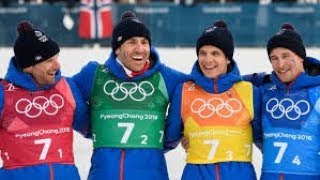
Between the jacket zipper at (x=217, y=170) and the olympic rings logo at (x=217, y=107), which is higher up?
the olympic rings logo at (x=217, y=107)

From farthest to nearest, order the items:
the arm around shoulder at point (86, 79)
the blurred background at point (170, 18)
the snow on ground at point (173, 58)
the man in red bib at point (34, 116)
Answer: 1. the blurred background at point (170, 18)
2. the snow on ground at point (173, 58)
3. the arm around shoulder at point (86, 79)
4. the man in red bib at point (34, 116)

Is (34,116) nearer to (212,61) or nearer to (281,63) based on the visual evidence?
(212,61)

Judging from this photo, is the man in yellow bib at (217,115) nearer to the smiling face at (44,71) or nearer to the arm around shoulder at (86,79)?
the arm around shoulder at (86,79)

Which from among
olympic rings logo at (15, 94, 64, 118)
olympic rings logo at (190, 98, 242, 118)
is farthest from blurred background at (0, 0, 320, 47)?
olympic rings logo at (15, 94, 64, 118)

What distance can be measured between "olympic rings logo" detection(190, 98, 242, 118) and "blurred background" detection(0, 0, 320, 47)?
182 inches

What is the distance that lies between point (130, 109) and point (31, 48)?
653 millimetres

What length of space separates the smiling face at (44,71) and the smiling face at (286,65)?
4.00ft

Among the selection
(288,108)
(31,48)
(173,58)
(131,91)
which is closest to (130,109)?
(131,91)

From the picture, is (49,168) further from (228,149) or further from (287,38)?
(287,38)

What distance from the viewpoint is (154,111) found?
411 centimetres

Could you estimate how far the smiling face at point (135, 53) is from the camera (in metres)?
4.05

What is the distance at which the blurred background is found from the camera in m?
8.69

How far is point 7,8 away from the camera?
29.5 feet

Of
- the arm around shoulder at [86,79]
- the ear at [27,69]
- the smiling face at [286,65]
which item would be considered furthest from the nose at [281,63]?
the ear at [27,69]
